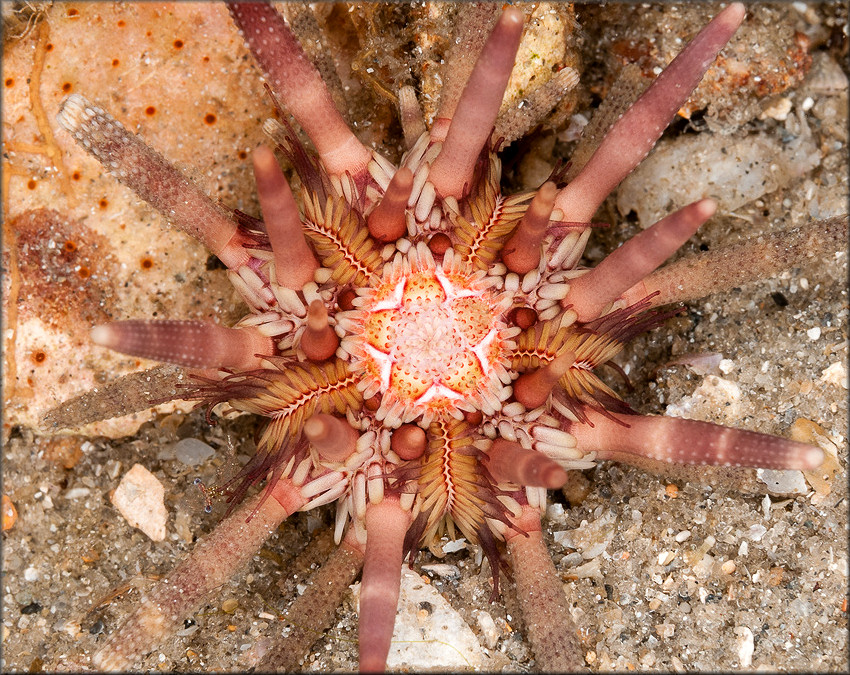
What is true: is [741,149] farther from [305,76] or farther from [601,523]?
[305,76]

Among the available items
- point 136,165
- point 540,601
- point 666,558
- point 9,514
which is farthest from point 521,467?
point 9,514

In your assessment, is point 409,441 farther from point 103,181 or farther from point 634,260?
point 103,181

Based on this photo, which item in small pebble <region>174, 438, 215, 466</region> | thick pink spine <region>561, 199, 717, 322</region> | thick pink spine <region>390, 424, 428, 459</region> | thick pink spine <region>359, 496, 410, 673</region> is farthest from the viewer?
small pebble <region>174, 438, 215, 466</region>

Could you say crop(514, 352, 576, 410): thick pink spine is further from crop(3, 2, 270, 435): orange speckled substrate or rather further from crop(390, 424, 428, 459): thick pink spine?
crop(3, 2, 270, 435): orange speckled substrate

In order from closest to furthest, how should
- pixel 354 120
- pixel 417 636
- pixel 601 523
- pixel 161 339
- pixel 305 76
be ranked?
pixel 161 339
pixel 305 76
pixel 417 636
pixel 601 523
pixel 354 120

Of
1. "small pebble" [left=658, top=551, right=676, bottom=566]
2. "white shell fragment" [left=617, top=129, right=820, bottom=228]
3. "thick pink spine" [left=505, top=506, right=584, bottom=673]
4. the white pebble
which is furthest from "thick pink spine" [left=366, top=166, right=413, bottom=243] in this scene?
the white pebble

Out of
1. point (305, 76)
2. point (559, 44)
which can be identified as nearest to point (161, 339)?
point (305, 76)
